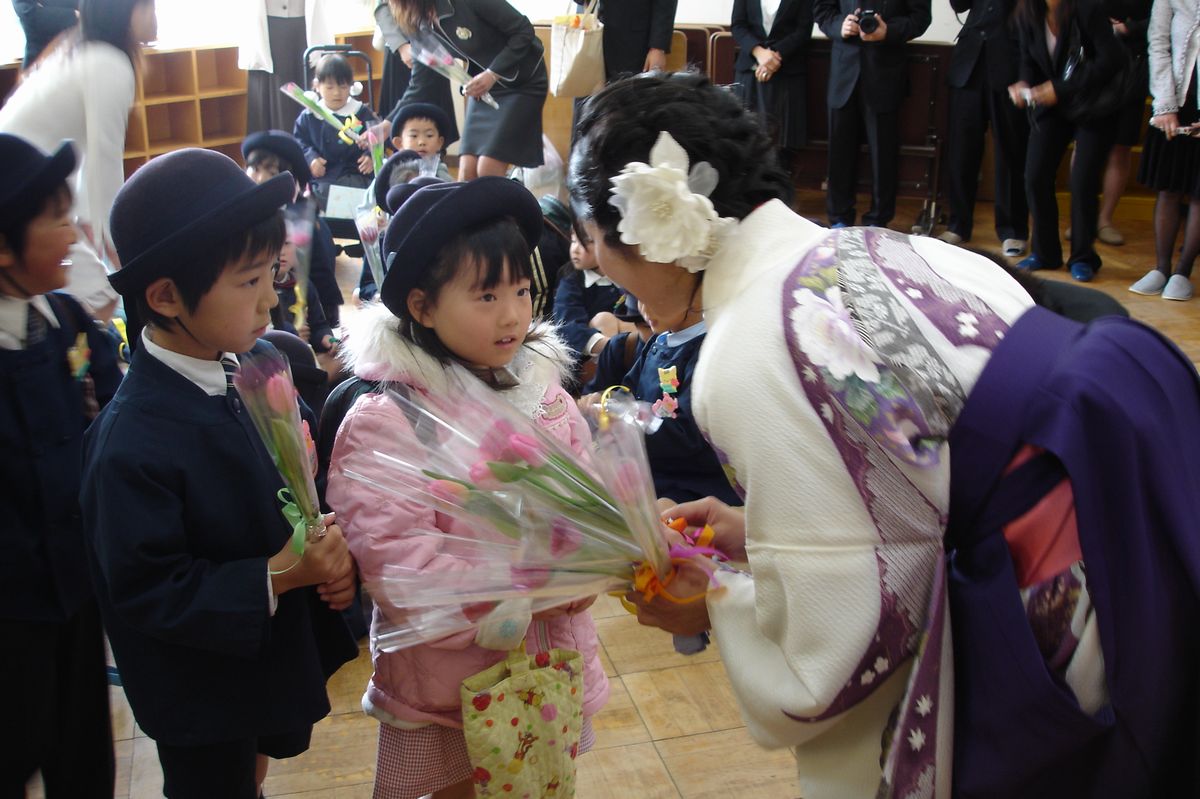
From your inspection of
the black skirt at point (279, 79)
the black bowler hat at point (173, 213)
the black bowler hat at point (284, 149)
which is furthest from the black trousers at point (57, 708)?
the black skirt at point (279, 79)

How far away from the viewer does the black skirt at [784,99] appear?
21.8ft

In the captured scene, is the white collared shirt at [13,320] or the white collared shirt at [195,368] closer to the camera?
the white collared shirt at [195,368]

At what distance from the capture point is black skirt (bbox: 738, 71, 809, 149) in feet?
21.8

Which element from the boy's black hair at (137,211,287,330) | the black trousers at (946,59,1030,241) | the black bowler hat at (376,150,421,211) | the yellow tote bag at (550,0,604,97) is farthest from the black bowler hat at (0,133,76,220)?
the black trousers at (946,59,1030,241)

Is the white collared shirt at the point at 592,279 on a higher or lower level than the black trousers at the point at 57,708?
higher

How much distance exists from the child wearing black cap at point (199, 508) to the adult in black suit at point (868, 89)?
5.06 m

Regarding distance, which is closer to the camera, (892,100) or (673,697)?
(673,697)

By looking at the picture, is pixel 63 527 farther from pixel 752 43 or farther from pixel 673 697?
pixel 752 43

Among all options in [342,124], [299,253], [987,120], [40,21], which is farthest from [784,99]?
[40,21]

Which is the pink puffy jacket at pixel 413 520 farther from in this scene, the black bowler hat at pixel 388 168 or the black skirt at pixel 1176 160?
the black skirt at pixel 1176 160

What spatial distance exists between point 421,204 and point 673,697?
4.34 feet

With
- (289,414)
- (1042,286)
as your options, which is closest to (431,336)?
(289,414)

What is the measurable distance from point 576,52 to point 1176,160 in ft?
9.69

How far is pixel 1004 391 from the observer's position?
111cm
